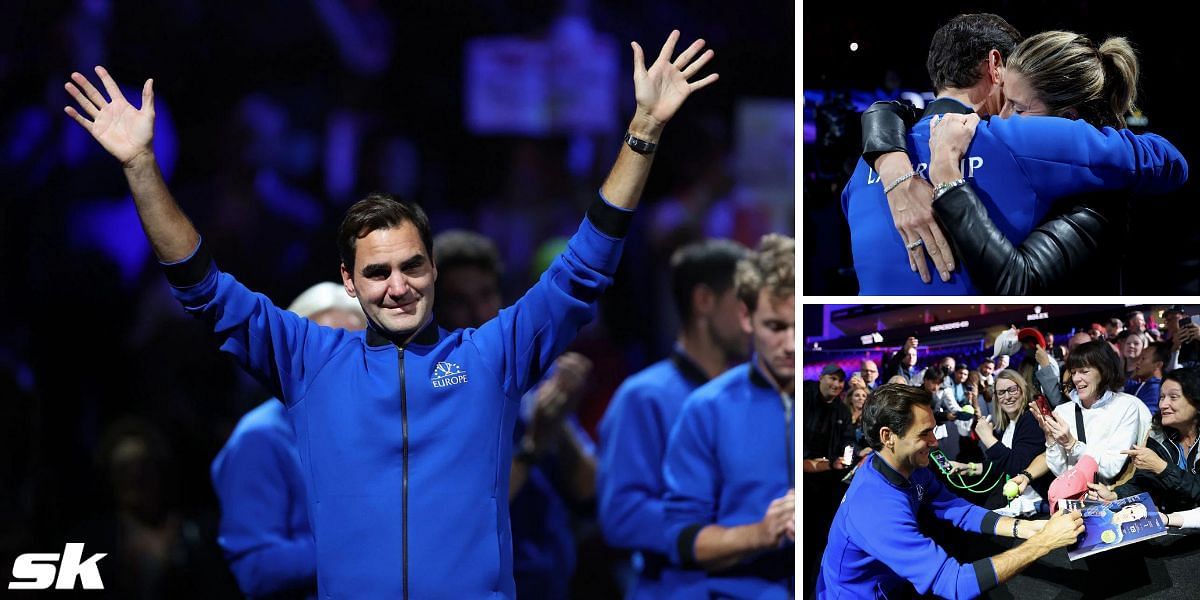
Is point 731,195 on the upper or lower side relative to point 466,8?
lower

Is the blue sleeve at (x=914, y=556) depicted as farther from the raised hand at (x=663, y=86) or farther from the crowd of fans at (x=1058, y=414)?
the raised hand at (x=663, y=86)

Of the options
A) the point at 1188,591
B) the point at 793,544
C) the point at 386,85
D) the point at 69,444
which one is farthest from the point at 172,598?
the point at 1188,591

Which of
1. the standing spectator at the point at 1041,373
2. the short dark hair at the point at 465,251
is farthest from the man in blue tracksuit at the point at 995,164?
the short dark hair at the point at 465,251

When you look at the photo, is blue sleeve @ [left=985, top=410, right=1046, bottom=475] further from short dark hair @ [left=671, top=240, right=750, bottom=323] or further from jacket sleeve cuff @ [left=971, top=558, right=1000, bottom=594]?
short dark hair @ [left=671, top=240, right=750, bottom=323]

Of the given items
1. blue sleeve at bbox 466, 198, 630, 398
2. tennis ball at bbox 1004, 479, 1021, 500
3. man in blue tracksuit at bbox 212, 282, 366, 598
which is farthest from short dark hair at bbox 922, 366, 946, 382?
man in blue tracksuit at bbox 212, 282, 366, 598

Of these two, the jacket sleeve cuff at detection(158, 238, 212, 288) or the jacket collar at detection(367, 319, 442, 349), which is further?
the jacket collar at detection(367, 319, 442, 349)

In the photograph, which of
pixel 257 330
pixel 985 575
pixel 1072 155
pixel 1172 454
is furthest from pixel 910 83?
pixel 257 330

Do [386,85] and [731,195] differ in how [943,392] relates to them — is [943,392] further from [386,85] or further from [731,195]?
[386,85]

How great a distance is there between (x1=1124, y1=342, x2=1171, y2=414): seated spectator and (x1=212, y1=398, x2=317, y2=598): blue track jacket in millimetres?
→ 2588

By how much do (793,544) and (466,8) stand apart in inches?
77.8

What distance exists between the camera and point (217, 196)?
348cm

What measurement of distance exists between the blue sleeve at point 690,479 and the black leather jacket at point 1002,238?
0.93 metres

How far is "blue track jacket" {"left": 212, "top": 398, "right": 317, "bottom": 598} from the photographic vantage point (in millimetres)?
3383

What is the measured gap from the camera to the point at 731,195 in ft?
11.8
